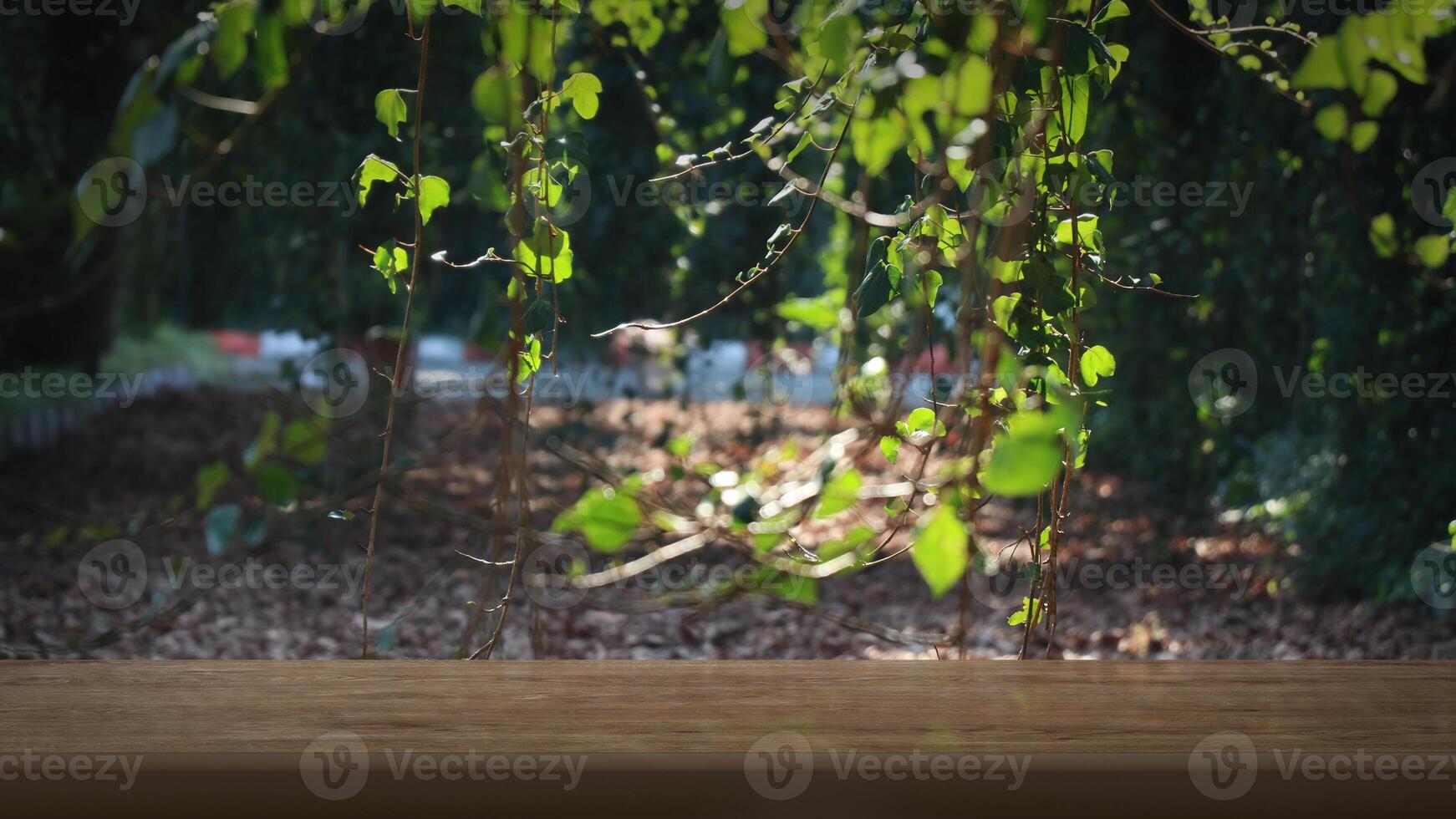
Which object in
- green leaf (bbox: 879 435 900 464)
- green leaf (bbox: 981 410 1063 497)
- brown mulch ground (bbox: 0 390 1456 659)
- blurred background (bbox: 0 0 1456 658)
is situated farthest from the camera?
brown mulch ground (bbox: 0 390 1456 659)

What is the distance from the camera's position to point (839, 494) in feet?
2.42

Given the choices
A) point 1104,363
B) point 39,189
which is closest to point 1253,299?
point 1104,363

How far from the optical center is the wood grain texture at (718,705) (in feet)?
3.05

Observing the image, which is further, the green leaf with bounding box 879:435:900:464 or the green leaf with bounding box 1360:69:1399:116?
the green leaf with bounding box 879:435:900:464

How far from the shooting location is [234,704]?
101 cm

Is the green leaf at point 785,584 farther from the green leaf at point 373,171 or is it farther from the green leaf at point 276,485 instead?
the green leaf at point 373,171

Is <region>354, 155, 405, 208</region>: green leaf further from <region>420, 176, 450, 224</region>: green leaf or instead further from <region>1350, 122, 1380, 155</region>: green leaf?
<region>1350, 122, 1380, 155</region>: green leaf

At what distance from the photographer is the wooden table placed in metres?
0.86

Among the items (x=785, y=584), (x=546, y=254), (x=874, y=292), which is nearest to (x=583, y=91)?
(x=546, y=254)

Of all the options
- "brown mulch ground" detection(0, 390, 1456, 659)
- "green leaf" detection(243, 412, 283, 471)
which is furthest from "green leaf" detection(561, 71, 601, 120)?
"brown mulch ground" detection(0, 390, 1456, 659)

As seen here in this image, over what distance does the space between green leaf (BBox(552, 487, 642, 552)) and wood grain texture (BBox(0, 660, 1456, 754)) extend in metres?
0.24

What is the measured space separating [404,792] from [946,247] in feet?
2.68

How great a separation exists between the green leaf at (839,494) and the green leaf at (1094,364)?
0.64m

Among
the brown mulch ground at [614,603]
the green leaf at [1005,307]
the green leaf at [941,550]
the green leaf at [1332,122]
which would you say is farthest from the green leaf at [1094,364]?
the brown mulch ground at [614,603]
